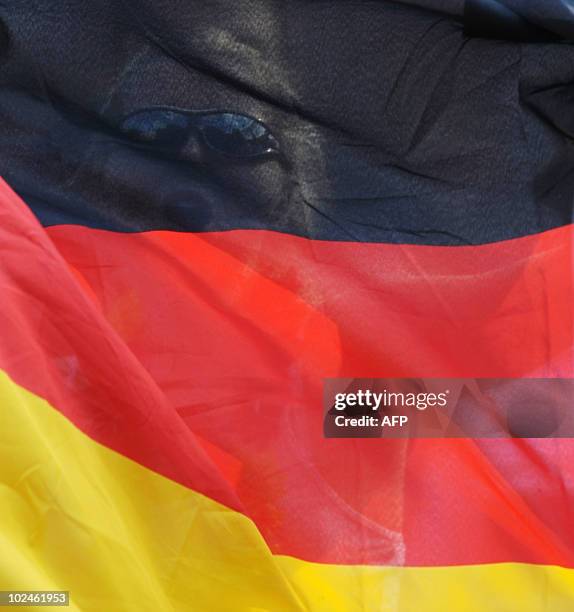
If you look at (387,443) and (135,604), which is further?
(387,443)

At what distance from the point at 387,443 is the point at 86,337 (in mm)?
550

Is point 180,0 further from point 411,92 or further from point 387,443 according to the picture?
point 387,443

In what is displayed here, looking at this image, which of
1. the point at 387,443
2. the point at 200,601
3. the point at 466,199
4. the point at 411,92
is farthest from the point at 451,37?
the point at 200,601

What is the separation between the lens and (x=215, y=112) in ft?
7.75

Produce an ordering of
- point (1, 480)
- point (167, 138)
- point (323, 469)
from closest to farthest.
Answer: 1. point (1, 480)
2. point (323, 469)
3. point (167, 138)

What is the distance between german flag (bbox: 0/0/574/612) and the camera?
2.02 meters

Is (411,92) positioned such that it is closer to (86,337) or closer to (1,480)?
(86,337)

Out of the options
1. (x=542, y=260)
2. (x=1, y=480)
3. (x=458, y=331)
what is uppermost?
(x=542, y=260)

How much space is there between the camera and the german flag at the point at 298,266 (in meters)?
2.02

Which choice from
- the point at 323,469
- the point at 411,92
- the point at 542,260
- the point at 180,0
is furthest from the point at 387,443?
the point at 180,0

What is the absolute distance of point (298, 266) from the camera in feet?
7.61

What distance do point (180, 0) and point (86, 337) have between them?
674 mm

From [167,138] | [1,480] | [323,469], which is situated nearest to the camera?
[1,480]

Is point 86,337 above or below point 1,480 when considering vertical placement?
above
